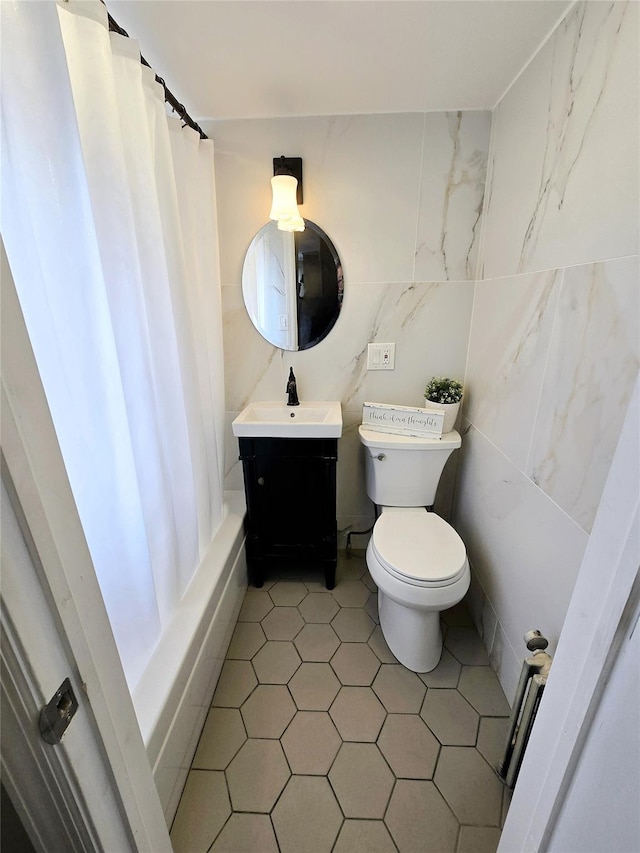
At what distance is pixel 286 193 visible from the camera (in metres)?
1.44

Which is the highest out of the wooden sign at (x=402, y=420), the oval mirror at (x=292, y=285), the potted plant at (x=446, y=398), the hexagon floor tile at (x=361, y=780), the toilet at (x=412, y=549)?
the oval mirror at (x=292, y=285)

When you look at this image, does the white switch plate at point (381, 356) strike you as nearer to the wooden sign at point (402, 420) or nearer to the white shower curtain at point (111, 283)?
the wooden sign at point (402, 420)

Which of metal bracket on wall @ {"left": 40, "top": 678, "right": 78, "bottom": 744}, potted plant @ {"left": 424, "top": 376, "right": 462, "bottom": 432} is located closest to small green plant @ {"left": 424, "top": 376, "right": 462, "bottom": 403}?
potted plant @ {"left": 424, "top": 376, "right": 462, "bottom": 432}

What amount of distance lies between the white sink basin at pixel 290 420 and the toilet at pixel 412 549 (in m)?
0.19

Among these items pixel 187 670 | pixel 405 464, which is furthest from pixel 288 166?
pixel 187 670

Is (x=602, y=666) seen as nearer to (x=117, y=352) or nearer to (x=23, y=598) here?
(x=23, y=598)

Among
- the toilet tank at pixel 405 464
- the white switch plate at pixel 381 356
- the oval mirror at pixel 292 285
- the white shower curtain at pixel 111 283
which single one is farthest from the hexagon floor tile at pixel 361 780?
the oval mirror at pixel 292 285

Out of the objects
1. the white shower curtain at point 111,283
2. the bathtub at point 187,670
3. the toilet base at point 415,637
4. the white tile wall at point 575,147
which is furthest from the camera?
the toilet base at point 415,637

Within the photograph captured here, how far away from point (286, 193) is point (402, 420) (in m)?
1.09

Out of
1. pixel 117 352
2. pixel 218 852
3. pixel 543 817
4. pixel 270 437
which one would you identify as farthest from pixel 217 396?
pixel 543 817

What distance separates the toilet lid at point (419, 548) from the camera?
49.2 inches

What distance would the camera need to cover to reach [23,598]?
41cm

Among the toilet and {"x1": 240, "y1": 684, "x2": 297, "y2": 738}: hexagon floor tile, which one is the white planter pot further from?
{"x1": 240, "y1": 684, "x2": 297, "y2": 738}: hexagon floor tile

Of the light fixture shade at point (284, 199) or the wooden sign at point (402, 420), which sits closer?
the light fixture shade at point (284, 199)
